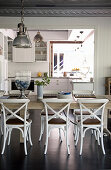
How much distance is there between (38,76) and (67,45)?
10.2 feet

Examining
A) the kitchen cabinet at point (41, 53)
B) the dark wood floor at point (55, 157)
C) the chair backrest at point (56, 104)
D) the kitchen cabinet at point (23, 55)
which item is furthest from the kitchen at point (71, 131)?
the kitchen cabinet at point (41, 53)

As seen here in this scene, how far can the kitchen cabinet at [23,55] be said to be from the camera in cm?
1070

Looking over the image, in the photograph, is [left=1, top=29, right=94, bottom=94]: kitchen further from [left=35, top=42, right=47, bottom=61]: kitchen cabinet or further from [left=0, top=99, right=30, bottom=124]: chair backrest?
[left=0, top=99, right=30, bottom=124]: chair backrest

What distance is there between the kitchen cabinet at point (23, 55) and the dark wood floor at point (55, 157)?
6.54 metres

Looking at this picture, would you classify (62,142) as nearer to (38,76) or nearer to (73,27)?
(73,27)

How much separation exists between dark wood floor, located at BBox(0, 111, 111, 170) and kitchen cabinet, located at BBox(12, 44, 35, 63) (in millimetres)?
6543

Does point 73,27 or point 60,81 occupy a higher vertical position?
point 73,27

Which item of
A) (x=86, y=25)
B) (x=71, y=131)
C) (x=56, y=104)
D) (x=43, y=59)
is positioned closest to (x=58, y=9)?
(x=86, y=25)

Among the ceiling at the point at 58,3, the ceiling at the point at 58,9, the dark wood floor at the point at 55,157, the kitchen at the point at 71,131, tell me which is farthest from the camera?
the ceiling at the point at 58,9

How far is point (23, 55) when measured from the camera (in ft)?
35.2

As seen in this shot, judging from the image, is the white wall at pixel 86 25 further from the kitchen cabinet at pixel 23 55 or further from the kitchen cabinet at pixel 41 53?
the kitchen cabinet at pixel 41 53

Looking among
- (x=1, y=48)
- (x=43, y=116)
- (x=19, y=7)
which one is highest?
(x=19, y=7)

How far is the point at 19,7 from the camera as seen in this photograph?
21.8ft

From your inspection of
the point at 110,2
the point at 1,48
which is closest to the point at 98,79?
the point at 110,2
